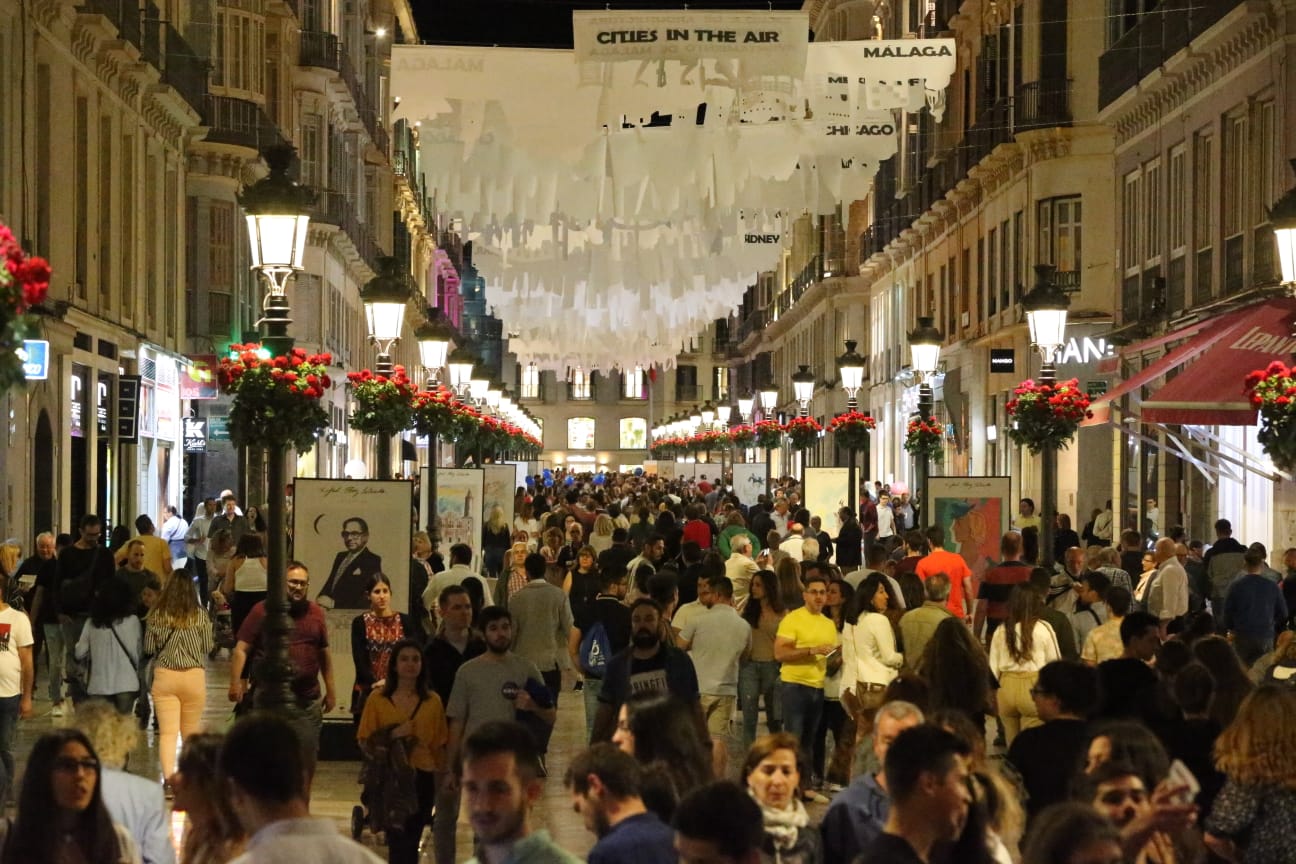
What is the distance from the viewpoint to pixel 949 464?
49.9m

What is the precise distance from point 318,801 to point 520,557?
437 cm

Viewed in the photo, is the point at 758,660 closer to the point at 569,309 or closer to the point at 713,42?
the point at 713,42

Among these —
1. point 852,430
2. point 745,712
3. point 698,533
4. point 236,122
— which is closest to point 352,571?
point 745,712

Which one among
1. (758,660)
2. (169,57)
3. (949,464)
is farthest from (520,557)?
(949,464)

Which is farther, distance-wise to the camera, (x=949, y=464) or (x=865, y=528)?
(x=949, y=464)

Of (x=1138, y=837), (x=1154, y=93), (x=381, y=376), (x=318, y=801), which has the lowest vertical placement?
(x=318, y=801)

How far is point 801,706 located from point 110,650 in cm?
439

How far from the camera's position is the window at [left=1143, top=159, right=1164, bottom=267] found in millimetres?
32562

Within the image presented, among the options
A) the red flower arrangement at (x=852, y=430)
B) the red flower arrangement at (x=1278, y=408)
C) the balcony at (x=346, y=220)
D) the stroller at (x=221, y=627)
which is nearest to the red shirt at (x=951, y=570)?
the red flower arrangement at (x=1278, y=408)

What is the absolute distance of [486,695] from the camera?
11133 millimetres

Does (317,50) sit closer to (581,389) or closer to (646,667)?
(646,667)

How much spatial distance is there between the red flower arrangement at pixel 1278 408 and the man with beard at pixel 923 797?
24.7ft

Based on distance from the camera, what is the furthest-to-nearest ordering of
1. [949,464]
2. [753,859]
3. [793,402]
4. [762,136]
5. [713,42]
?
1. [793,402]
2. [949,464]
3. [762,136]
4. [713,42]
5. [753,859]

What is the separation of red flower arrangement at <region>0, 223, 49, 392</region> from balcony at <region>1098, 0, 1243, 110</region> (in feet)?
67.5
